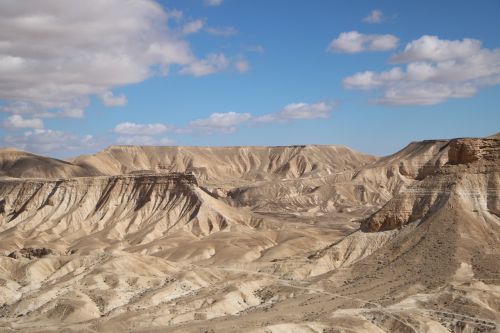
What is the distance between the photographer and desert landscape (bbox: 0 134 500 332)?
60188 millimetres

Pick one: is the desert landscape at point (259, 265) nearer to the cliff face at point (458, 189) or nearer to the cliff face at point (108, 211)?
the cliff face at point (458, 189)

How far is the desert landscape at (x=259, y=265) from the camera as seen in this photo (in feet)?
197

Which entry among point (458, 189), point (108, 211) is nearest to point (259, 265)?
point (458, 189)

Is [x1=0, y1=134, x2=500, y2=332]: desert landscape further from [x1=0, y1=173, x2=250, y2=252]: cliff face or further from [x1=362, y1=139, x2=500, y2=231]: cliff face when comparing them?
[x1=0, y1=173, x2=250, y2=252]: cliff face

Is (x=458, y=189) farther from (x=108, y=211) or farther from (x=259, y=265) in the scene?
(x=108, y=211)

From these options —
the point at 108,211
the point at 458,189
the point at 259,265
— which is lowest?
the point at 259,265

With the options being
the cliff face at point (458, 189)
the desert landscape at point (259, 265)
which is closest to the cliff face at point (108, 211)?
the desert landscape at point (259, 265)

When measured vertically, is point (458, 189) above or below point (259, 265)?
above

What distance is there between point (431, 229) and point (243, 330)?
30.6 meters

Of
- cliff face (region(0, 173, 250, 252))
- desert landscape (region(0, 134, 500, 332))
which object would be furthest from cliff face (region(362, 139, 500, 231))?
cliff face (region(0, 173, 250, 252))

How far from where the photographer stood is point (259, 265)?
90.1 metres

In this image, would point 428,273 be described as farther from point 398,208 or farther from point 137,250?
point 137,250

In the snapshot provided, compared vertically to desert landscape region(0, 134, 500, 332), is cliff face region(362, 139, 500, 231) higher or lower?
higher

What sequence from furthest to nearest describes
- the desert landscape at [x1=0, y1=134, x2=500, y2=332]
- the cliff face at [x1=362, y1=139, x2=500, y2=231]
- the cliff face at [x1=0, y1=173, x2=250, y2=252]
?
the cliff face at [x1=0, y1=173, x2=250, y2=252] → the cliff face at [x1=362, y1=139, x2=500, y2=231] → the desert landscape at [x1=0, y1=134, x2=500, y2=332]
